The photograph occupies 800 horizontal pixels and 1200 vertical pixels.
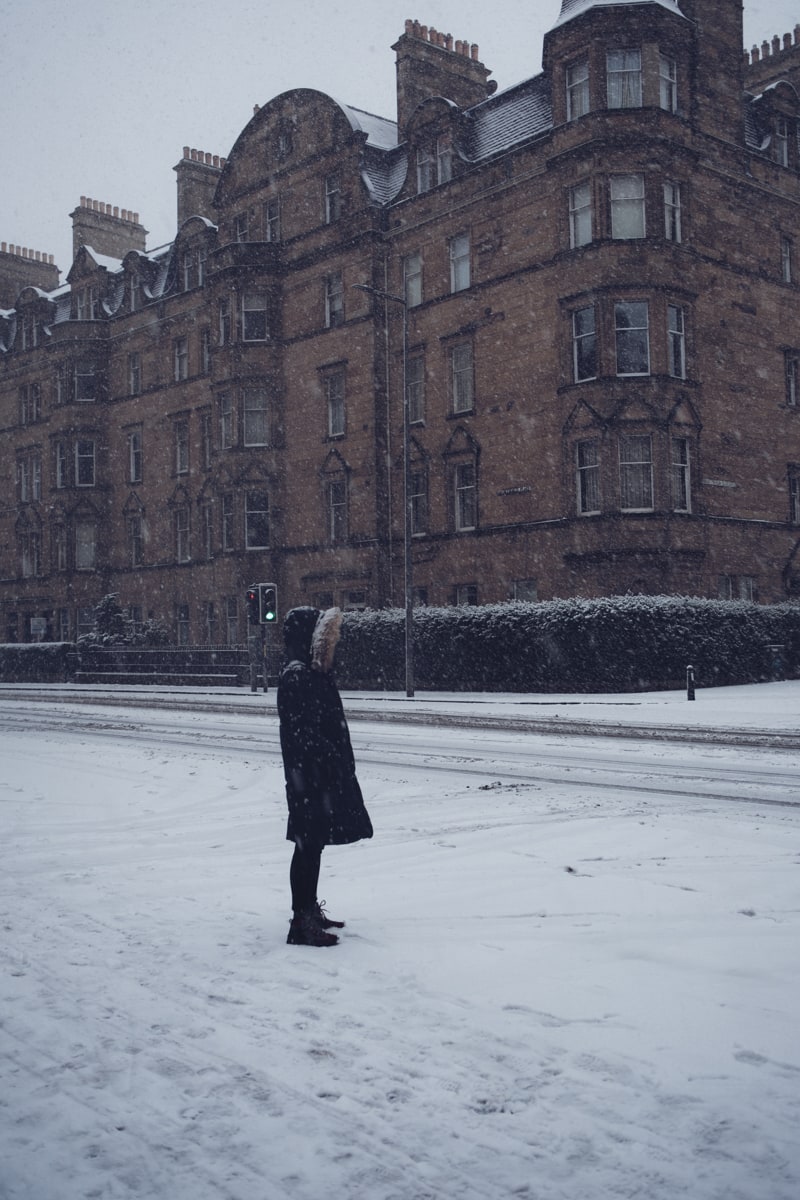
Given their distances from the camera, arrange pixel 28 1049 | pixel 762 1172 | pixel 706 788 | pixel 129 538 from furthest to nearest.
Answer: pixel 129 538 → pixel 706 788 → pixel 28 1049 → pixel 762 1172

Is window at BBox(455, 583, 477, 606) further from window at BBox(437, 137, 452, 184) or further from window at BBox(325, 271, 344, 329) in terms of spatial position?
window at BBox(437, 137, 452, 184)

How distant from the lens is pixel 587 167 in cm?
2964

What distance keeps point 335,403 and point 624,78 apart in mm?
13922

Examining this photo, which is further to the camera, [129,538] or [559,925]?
[129,538]

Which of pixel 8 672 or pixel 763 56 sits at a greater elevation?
pixel 763 56

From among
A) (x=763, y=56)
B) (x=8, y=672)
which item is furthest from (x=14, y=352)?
(x=763, y=56)

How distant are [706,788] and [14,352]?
50.8 m

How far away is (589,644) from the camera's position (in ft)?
84.3

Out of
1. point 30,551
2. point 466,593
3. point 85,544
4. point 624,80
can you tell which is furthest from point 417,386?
point 30,551

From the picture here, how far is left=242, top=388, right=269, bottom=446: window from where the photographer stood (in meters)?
40.4

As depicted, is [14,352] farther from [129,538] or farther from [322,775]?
[322,775]

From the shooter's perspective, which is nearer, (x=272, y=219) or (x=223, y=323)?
(x=272, y=219)

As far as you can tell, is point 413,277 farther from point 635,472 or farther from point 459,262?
point 635,472

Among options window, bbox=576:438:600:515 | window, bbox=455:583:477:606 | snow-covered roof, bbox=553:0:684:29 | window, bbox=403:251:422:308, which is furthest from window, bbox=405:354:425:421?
snow-covered roof, bbox=553:0:684:29
